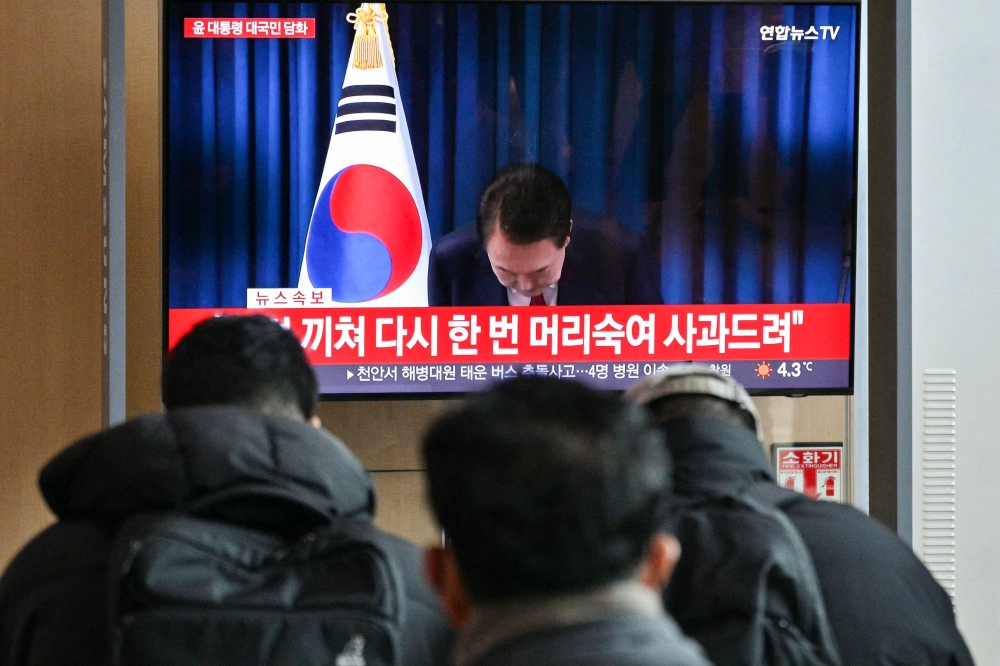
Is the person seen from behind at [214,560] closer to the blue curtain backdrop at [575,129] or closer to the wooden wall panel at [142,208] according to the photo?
the blue curtain backdrop at [575,129]

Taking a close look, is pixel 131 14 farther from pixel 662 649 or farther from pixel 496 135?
pixel 662 649

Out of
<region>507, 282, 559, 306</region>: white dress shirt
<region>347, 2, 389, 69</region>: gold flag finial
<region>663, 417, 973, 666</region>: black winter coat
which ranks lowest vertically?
<region>663, 417, 973, 666</region>: black winter coat

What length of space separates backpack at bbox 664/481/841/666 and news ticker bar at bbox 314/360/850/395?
1709 millimetres

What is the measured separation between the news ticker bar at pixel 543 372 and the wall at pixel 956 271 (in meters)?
0.33

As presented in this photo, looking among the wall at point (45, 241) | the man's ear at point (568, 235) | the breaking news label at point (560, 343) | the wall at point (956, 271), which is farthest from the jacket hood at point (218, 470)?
the wall at point (956, 271)

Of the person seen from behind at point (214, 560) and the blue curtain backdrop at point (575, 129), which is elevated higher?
the blue curtain backdrop at point (575, 129)

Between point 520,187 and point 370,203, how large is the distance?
0.39 meters

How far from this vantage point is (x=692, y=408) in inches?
63.4

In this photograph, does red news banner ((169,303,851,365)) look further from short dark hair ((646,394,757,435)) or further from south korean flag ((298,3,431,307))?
short dark hair ((646,394,757,435))

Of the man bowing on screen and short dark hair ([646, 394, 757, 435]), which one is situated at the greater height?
the man bowing on screen

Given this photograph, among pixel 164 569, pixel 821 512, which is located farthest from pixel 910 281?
pixel 164 569

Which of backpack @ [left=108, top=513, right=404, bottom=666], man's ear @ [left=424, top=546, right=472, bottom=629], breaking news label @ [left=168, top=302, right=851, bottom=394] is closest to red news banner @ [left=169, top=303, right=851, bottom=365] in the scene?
breaking news label @ [left=168, top=302, right=851, bottom=394]

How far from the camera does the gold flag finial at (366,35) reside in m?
3.01

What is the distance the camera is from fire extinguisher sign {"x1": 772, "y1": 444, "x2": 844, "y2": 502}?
3.30m
